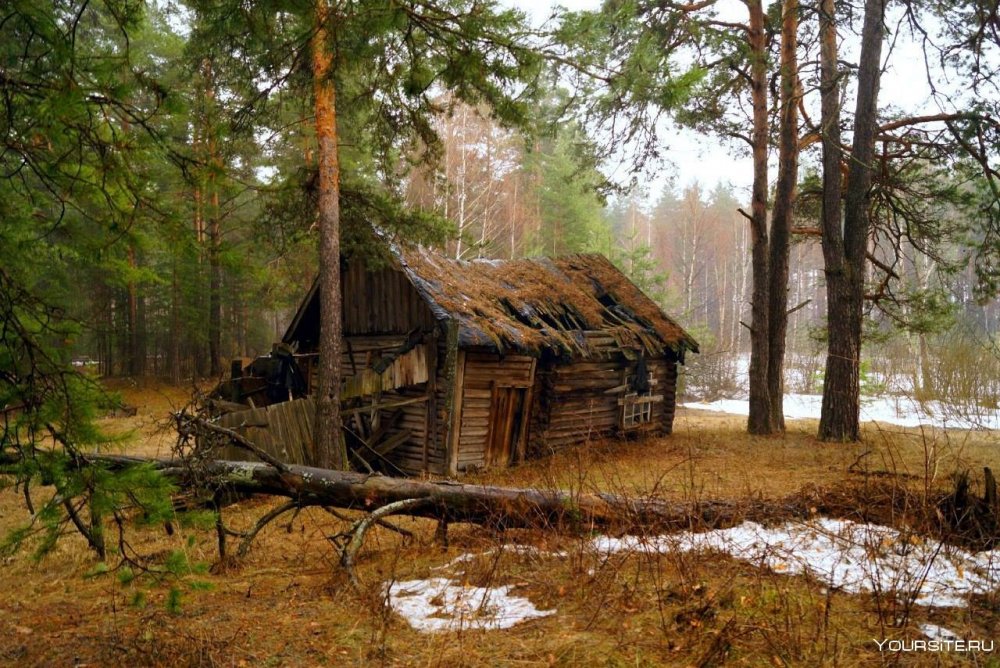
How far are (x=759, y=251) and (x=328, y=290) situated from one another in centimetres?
1083

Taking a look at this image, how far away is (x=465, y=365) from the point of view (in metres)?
12.6

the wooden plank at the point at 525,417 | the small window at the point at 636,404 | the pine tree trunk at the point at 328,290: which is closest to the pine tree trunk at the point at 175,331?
the pine tree trunk at the point at 328,290

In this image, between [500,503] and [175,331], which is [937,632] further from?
[175,331]

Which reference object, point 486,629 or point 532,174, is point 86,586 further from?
point 532,174

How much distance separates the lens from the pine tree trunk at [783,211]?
46.6 ft

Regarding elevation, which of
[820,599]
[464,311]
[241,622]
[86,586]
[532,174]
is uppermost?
[532,174]

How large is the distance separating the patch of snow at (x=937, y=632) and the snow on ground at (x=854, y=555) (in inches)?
7.3

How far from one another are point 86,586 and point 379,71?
673 cm

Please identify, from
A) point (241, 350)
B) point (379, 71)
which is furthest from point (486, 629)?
point (241, 350)

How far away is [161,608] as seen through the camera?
4973 millimetres

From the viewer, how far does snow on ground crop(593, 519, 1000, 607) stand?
417 centimetres

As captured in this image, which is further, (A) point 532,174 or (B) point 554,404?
(A) point 532,174

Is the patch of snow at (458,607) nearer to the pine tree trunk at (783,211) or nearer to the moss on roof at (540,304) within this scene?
the moss on roof at (540,304)

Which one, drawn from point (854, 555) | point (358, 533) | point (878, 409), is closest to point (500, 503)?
point (358, 533)
